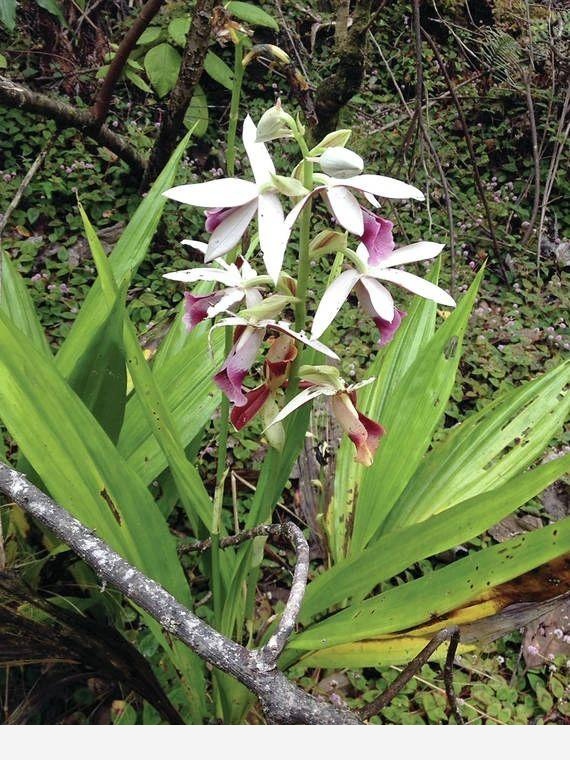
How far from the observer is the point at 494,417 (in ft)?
4.01

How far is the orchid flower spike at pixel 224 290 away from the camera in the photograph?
78cm

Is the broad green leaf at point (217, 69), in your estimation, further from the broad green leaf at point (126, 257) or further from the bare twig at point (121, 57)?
the broad green leaf at point (126, 257)

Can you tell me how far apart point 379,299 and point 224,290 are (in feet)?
0.64

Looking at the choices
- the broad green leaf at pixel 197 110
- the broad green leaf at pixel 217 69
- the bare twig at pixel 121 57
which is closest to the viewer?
the bare twig at pixel 121 57

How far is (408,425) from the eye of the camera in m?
1.14

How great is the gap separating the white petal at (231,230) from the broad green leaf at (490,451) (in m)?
0.69

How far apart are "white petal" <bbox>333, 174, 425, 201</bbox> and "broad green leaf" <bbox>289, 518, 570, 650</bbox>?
1.31 feet

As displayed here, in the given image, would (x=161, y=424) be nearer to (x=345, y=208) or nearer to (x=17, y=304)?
(x=345, y=208)

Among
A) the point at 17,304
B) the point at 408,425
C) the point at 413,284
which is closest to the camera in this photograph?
the point at 413,284

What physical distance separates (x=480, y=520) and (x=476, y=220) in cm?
179

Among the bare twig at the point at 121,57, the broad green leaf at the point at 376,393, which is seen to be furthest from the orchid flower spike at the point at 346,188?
the bare twig at the point at 121,57

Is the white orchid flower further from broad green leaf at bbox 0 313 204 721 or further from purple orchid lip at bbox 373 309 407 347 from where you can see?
broad green leaf at bbox 0 313 204 721

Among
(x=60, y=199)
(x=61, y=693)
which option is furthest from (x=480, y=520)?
(x=60, y=199)

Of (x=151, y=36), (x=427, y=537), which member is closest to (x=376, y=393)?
(x=427, y=537)
